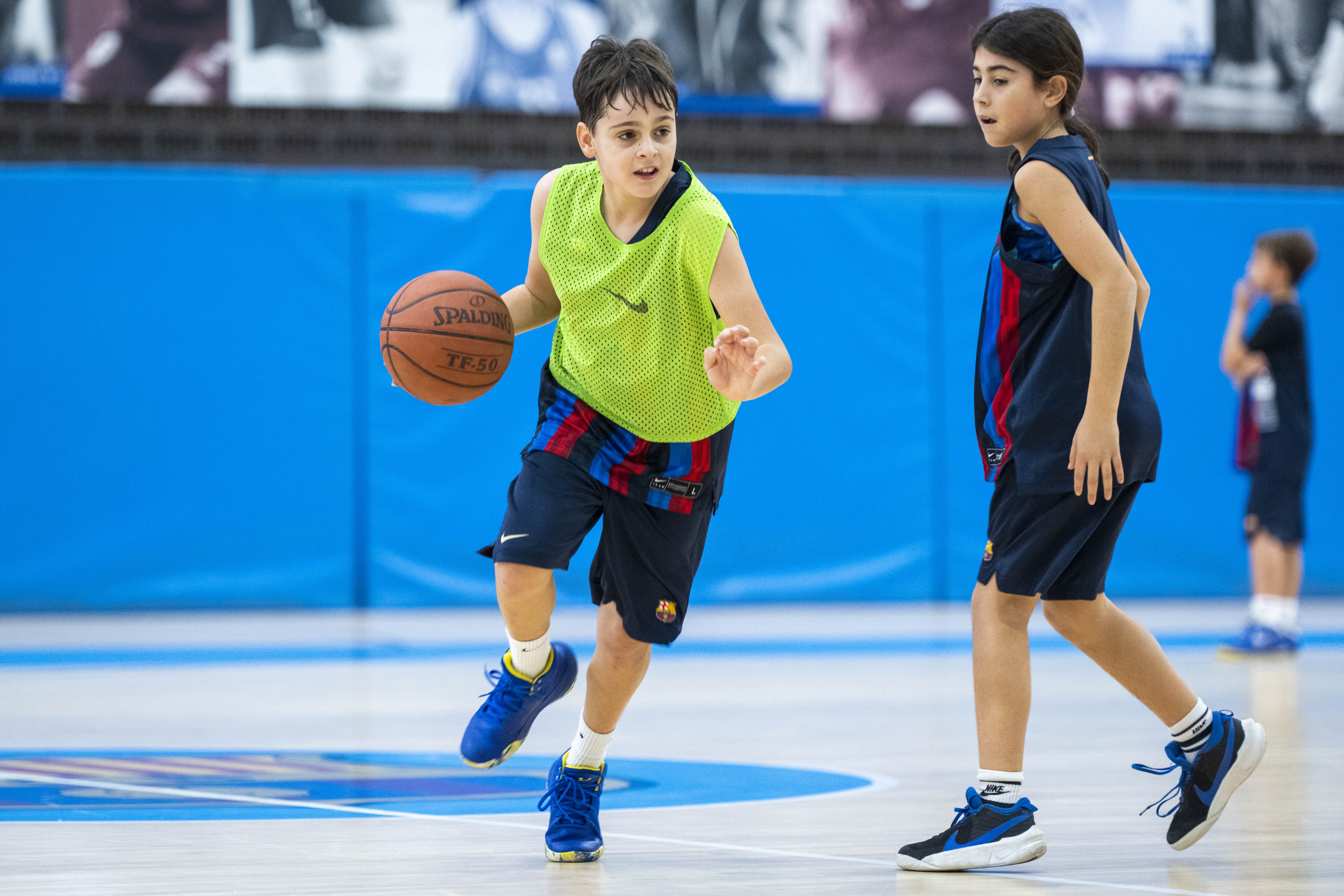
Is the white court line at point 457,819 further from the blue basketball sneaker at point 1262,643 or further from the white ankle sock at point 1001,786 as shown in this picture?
the blue basketball sneaker at point 1262,643

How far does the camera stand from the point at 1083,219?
2633 mm

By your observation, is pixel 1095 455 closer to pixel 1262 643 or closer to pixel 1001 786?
pixel 1001 786

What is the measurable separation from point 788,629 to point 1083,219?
5.10 m

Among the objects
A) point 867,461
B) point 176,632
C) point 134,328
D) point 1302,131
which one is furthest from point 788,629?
point 1302,131

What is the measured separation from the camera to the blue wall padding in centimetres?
820

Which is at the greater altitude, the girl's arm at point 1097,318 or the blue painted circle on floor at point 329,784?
→ the girl's arm at point 1097,318

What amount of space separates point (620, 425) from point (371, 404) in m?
5.66

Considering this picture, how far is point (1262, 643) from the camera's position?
6266 millimetres

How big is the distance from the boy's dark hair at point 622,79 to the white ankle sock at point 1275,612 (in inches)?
175

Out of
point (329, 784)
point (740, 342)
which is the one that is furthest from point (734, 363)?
point (329, 784)

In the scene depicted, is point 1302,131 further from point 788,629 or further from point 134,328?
point 134,328

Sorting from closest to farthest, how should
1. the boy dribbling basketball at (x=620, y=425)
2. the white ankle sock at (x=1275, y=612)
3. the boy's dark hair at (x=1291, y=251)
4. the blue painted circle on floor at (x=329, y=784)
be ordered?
the boy dribbling basketball at (x=620, y=425), the blue painted circle on floor at (x=329, y=784), the white ankle sock at (x=1275, y=612), the boy's dark hair at (x=1291, y=251)

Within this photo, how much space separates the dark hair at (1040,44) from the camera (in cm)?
274

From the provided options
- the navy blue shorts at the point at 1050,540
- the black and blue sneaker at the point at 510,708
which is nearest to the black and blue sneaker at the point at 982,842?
the navy blue shorts at the point at 1050,540
